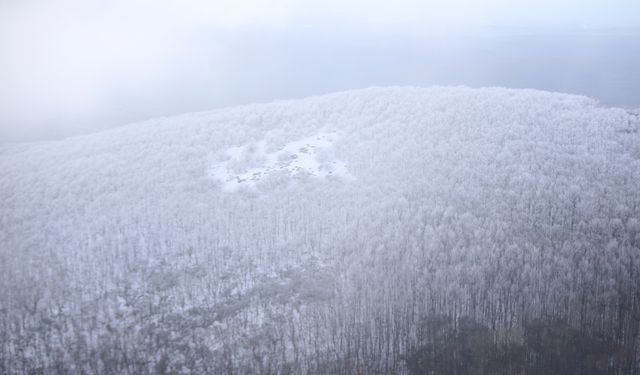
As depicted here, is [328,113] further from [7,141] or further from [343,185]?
[7,141]

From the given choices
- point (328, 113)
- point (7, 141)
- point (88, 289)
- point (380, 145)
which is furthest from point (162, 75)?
point (88, 289)

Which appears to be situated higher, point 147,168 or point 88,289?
point 147,168

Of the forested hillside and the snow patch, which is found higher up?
the snow patch

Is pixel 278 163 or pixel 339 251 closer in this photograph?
pixel 339 251

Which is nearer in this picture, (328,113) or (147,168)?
(147,168)

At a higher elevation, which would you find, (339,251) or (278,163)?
(278,163)
